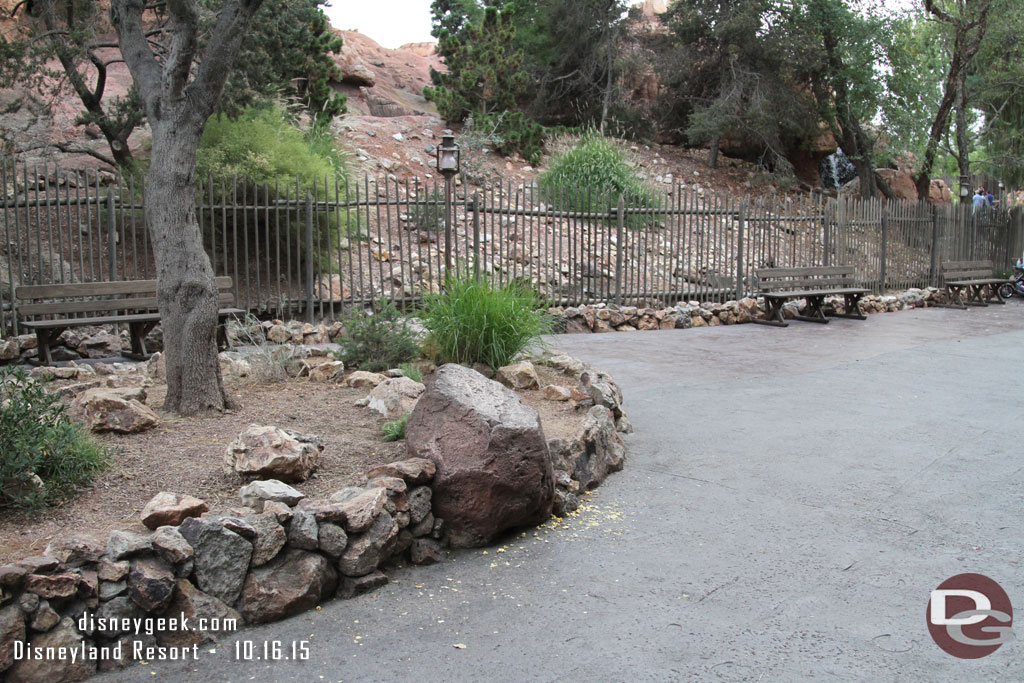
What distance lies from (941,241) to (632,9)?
12.2 m

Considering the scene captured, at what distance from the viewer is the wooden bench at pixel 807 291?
14359mm

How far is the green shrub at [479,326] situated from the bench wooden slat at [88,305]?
10.7 feet

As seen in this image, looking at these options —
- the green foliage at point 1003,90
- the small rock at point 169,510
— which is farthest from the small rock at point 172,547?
the green foliage at point 1003,90

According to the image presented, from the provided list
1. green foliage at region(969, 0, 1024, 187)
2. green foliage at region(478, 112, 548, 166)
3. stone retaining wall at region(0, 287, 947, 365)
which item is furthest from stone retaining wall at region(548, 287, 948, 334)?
green foliage at region(969, 0, 1024, 187)

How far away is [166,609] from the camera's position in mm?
3350

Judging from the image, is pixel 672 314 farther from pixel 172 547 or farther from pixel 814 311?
pixel 172 547

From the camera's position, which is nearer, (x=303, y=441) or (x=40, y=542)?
(x=40, y=542)

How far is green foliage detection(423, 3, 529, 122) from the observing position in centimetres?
2217

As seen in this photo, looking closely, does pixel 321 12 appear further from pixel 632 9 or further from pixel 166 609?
pixel 166 609

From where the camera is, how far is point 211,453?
4.82 meters

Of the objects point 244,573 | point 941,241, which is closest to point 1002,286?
point 941,241

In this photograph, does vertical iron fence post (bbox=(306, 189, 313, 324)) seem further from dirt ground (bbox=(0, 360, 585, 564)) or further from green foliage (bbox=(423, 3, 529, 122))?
green foliage (bbox=(423, 3, 529, 122))

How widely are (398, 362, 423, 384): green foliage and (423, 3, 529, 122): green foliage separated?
16554 mm

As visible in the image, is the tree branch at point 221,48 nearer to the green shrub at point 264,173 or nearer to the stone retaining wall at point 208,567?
the stone retaining wall at point 208,567
